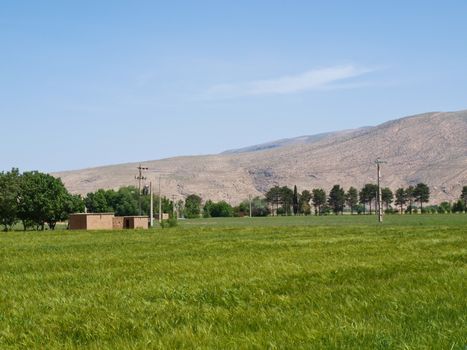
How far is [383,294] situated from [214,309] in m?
3.28

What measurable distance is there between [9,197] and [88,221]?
1845 cm

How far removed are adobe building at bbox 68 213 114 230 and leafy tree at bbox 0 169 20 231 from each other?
50.0 feet

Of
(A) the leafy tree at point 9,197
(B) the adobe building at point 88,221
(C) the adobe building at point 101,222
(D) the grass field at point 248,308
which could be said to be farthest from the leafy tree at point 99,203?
(D) the grass field at point 248,308

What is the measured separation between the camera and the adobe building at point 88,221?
324ft

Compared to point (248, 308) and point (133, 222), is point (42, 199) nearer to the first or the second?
point (133, 222)

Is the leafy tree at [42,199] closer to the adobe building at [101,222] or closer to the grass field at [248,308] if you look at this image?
the adobe building at [101,222]

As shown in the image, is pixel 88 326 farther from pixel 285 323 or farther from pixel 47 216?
pixel 47 216

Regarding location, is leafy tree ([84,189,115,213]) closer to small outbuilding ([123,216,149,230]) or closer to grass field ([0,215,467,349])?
small outbuilding ([123,216,149,230])

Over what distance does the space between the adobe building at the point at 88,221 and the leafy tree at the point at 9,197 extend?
50.0 feet

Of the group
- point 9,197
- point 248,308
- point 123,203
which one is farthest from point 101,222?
point 248,308

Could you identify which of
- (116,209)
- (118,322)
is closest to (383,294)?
(118,322)

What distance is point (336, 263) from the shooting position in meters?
21.7

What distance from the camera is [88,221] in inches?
3898

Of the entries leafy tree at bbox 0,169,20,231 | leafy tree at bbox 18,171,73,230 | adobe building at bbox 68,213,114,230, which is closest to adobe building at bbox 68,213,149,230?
adobe building at bbox 68,213,114,230
